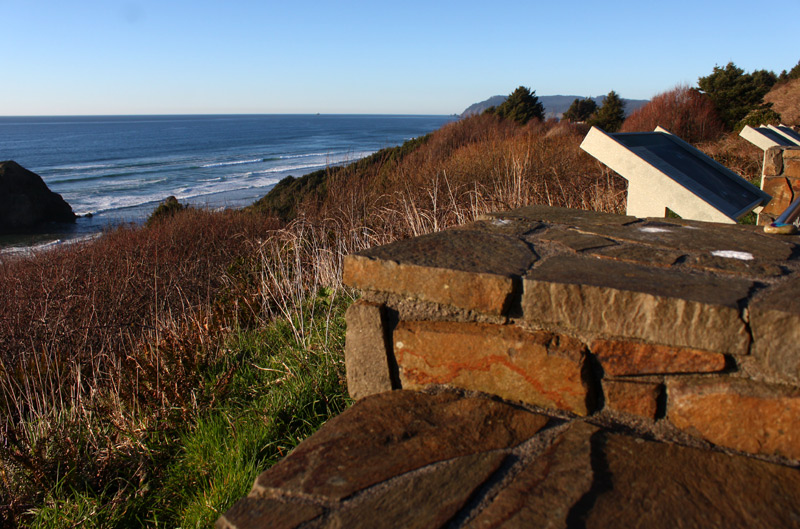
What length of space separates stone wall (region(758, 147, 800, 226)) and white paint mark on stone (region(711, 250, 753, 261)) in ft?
10.4

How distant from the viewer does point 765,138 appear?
16.2 feet

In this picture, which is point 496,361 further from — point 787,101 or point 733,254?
point 787,101

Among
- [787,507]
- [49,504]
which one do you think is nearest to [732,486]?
[787,507]

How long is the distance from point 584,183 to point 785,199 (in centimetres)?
252

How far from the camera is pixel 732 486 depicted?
3.56 ft

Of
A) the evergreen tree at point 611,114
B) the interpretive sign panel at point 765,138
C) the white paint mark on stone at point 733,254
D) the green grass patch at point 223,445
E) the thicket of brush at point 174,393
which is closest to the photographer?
the white paint mark on stone at point 733,254

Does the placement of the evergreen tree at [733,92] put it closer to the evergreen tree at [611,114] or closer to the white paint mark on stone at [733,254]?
the evergreen tree at [611,114]

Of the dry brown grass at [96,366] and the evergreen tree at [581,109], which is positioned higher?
the evergreen tree at [581,109]

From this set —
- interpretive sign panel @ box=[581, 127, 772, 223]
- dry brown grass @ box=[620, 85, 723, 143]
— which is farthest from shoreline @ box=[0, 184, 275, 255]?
interpretive sign panel @ box=[581, 127, 772, 223]

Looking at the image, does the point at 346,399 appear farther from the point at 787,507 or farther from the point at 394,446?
the point at 787,507

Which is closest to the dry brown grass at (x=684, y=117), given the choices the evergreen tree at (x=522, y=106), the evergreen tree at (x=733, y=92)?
the evergreen tree at (x=733, y=92)

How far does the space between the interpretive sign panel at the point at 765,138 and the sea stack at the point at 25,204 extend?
24.9 m

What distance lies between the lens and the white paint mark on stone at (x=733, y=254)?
62.0 inches

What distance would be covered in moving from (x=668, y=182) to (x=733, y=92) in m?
16.6
